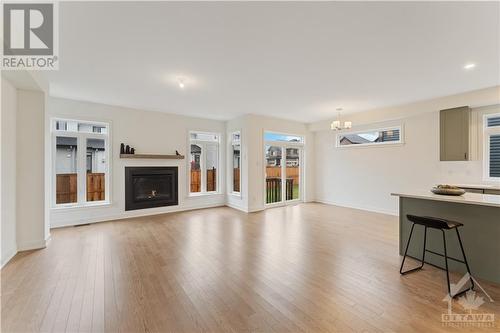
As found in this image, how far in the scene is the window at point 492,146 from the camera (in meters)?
4.25

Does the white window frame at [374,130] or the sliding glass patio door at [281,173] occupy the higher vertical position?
the white window frame at [374,130]

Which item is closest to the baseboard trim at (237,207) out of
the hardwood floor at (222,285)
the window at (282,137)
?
the hardwood floor at (222,285)

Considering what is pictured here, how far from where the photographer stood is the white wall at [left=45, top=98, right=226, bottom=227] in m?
4.76

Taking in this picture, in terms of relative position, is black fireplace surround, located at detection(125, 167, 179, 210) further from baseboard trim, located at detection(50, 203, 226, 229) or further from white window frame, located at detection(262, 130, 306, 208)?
white window frame, located at detection(262, 130, 306, 208)

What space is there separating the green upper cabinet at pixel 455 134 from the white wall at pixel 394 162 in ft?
0.54

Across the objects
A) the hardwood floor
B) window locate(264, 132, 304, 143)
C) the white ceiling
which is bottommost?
the hardwood floor

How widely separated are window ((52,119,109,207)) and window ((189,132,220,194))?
217cm

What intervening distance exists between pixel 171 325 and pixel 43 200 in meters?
3.25

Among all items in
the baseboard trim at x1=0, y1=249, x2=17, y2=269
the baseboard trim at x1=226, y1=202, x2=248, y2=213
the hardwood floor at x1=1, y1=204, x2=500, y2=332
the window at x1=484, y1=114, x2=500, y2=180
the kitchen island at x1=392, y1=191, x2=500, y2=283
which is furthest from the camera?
the baseboard trim at x1=226, y1=202, x2=248, y2=213

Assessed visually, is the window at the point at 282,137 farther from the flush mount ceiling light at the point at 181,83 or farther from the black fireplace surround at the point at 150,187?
the flush mount ceiling light at the point at 181,83

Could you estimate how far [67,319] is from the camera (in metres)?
1.86

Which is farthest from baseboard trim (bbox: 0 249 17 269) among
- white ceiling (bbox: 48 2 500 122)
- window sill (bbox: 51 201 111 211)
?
white ceiling (bbox: 48 2 500 122)

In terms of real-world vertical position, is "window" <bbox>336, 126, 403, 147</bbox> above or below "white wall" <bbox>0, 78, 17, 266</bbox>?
above

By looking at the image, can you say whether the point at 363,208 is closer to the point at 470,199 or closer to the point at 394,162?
the point at 394,162
